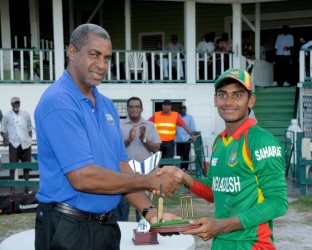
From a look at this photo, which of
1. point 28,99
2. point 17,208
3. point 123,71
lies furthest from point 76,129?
point 123,71

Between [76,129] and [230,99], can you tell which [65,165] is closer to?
[76,129]

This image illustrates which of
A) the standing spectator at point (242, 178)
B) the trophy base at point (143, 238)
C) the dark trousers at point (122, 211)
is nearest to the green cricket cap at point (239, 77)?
the standing spectator at point (242, 178)

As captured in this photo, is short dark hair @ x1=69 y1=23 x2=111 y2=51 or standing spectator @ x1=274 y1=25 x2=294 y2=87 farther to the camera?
standing spectator @ x1=274 y1=25 x2=294 y2=87

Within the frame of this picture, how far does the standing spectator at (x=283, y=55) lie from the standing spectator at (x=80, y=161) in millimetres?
14047

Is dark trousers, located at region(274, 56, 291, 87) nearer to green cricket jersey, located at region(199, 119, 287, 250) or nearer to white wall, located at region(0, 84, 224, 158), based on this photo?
white wall, located at region(0, 84, 224, 158)

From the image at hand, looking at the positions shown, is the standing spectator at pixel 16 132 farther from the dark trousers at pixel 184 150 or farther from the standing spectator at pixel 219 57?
the standing spectator at pixel 219 57

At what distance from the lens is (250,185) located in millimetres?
2832

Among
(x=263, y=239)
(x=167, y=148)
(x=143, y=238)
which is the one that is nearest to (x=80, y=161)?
(x=263, y=239)

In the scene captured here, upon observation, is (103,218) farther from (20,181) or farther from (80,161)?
(20,181)

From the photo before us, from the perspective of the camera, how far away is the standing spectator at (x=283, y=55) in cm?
1630

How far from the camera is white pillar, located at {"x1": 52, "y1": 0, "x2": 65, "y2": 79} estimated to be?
1418 cm

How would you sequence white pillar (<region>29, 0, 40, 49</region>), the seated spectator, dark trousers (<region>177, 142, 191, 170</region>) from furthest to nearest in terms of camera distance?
1. the seated spectator
2. white pillar (<region>29, 0, 40, 49</region>)
3. dark trousers (<region>177, 142, 191, 170</region>)

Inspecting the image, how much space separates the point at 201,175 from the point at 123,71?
5576 millimetres

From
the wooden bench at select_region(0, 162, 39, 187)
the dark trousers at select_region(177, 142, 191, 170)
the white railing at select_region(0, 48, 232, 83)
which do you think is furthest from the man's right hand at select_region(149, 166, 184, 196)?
the white railing at select_region(0, 48, 232, 83)
